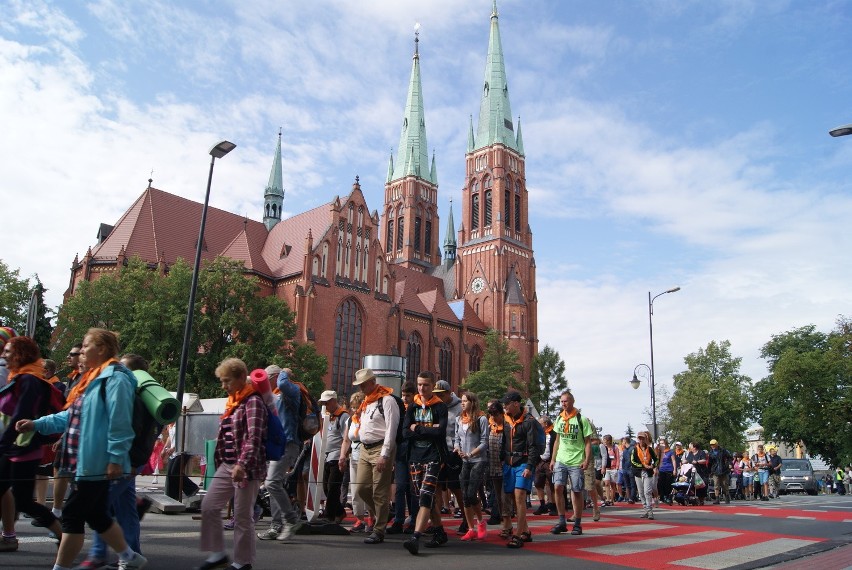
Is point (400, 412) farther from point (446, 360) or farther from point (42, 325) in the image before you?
point (446, 360)

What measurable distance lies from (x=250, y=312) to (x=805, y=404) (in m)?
38.3

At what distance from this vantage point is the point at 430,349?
58156 millimetres

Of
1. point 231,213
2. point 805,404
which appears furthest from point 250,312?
point 805,404

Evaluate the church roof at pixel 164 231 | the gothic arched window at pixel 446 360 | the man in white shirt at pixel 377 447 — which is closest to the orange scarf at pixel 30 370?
the man in white shirt at pixel 377 447

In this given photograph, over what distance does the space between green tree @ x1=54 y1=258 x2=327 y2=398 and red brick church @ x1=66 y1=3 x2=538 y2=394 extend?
5726 millimetres

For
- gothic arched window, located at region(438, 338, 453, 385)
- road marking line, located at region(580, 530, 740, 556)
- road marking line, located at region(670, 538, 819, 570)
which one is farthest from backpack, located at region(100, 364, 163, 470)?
gothic arched window, located at region(438, 338, 453, 385)

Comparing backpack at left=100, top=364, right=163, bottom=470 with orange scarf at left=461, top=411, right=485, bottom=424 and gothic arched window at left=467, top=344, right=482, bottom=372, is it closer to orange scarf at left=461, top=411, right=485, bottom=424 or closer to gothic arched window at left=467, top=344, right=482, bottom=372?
orange scarf at left=461, top=411, right=485, bottom=424

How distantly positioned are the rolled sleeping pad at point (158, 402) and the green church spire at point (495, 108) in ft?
229

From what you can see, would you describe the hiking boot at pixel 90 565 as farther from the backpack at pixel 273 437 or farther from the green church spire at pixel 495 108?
the green church spire at pixel 495 108

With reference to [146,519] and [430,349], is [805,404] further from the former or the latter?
[146,519]

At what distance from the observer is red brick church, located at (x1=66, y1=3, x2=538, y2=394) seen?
45.2 metres

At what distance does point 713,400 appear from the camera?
4975cm

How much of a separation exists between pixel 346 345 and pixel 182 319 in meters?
17.3

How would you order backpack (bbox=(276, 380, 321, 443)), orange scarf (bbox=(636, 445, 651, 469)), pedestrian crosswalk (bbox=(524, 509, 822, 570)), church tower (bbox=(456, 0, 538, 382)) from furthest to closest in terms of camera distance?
church tower (bbox=(456, 0, 538, 382)) → orange scarf (bbox=(636, 445, 651, 469)) → backpack (bbox=(276, 380, 321, 443)) → pedestrian crosswalk (bbox=(524, 509, 822, 570))
